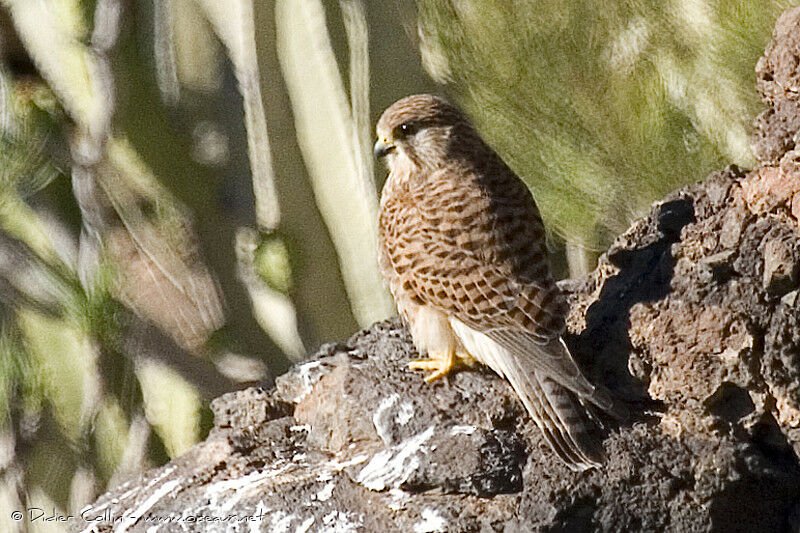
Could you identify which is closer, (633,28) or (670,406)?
(670,406)

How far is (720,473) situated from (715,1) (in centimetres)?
Answer: 147

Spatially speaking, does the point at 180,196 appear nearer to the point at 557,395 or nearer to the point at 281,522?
the point at 281,522

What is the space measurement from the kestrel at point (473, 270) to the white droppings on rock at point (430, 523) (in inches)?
11.6

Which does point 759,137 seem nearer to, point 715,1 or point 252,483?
point 715,1

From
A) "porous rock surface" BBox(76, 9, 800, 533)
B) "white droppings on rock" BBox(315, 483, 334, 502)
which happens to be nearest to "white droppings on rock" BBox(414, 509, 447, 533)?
"porous rock surface" BBox(76, 9, 800, 533)

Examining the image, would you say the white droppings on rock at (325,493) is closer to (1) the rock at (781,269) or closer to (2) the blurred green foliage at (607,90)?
(1) the rock at (781,269)

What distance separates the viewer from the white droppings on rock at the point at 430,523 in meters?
2.54

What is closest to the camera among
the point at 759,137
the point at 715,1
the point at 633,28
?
the point at 759,137

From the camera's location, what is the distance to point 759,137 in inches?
109

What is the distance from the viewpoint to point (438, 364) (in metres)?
3.00

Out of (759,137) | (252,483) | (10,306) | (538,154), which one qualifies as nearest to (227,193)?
(10,306)

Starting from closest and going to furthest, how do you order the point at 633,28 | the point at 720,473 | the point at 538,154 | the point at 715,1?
1. the point at 720,473
2. the point at 715,1
3. the point at 633,28
4. the point at 538,154

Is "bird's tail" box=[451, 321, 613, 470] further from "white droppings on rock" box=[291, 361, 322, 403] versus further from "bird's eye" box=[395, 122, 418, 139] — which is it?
"bird's eye" box=[395, 122, 418, 139]

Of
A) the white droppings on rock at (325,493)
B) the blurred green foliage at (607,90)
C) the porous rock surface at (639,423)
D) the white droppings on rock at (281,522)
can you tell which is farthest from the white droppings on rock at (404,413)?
the blurred green foliage at (607,90)
